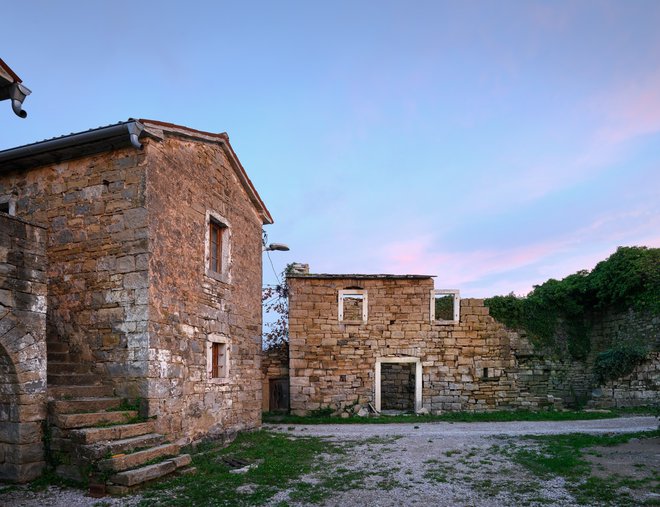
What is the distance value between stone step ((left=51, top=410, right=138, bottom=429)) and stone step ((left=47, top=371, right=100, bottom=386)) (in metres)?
0.92

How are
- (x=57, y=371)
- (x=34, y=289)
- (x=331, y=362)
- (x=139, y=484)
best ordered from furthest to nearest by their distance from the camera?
(x=331, y=362) → (x=57, y=371) → (x=34, y=289) → (x=139, y=484)

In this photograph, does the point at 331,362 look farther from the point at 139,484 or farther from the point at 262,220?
the point at 139,484

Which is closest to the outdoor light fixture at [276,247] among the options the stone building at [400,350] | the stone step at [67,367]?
the stone building at [400,350]

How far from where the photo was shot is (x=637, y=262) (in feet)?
56.6

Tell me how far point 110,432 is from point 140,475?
0.87 meters

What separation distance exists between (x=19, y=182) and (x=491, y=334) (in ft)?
45.7

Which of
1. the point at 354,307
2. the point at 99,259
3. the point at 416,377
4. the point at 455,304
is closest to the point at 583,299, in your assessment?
the point at 455,304

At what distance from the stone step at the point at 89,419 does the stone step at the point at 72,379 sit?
0.92m

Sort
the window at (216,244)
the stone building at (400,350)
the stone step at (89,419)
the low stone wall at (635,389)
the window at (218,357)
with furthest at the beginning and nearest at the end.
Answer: the stone building at (400,350)
the low stone wall at (635,389)
the window at (216,244)
the window at (218,357)
the stone step at (89,419)

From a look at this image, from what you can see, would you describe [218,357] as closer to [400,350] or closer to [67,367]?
[67,367]

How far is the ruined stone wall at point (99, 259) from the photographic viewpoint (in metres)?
8.27

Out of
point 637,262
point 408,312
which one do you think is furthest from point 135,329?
point 637,262

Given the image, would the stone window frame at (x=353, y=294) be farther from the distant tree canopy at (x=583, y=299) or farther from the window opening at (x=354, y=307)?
the distant tree canopy at (x=583, y=299)

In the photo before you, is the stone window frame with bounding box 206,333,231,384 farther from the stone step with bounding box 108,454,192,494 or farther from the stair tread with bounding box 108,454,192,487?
the stone step with bounding box 108,454,192,494
